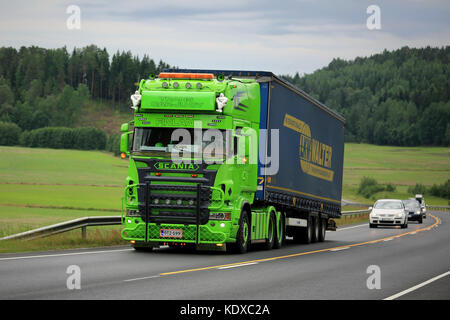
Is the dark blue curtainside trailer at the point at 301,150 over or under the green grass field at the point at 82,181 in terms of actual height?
over

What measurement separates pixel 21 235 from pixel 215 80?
6.74 m

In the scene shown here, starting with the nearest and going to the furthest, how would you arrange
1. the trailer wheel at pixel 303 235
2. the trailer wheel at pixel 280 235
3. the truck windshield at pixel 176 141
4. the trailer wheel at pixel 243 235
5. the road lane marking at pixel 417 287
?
1. the road lane marking at pixel 417 287
2. the truck windshield at pixel 176 141
3. the trailer wheel at pixel 243 235
4. the trailer wheel at pixel 280 235
5. the trailer wheel at pixel 303 235

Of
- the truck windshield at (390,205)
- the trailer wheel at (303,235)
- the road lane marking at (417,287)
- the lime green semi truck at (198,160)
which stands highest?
the lime green semi truck at (198,160)

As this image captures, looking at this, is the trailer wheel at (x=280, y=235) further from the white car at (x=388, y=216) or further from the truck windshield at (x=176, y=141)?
the white car at (x=388, y=216)

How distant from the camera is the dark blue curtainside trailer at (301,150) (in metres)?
21.3

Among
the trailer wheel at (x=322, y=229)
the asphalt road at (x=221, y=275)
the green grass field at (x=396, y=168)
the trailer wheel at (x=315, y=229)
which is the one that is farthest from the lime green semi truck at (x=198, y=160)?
the green grass field at (x=396, y=168)

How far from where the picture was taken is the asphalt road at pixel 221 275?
37.4 feet

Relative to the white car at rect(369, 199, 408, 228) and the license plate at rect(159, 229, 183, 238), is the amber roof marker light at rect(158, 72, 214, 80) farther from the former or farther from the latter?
the white car at rect(369, 199, 408, 228)

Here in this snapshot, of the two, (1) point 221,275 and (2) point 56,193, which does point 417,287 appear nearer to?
(1) point 221,275

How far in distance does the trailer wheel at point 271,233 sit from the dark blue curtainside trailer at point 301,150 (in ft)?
1.87

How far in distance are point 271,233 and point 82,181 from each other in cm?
7520

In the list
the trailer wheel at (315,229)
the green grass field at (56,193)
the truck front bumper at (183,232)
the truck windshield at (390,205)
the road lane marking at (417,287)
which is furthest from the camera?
the truck windshield at (390,205)

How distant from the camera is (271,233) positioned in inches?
888

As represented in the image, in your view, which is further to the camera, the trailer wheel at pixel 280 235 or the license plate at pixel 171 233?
the trailer wheel at pixel 280 235
